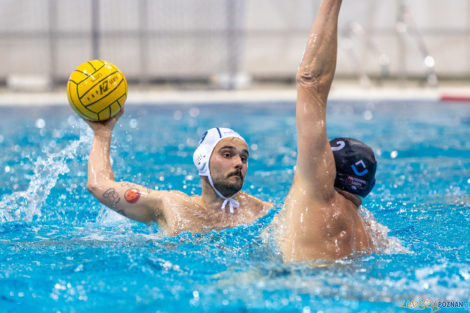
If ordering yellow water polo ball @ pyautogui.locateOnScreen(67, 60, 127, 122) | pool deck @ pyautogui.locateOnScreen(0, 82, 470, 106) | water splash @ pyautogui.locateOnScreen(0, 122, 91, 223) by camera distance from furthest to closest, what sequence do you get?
pool deck @ pyautogui.locateOnScreen(0, 82, 470, 106) < water splash @ pyautogui.locateOnScreen(0, 122, 91, 223) < yellow water polo ball @ pyautogui.locateOnScreen(67, 60, 127, 122)

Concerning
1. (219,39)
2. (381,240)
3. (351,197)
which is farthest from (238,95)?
(351,197)

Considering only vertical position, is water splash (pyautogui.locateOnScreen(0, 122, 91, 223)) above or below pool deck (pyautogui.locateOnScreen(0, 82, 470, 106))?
below

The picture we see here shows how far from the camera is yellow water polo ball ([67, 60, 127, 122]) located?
3.79m

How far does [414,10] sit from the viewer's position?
15.4 m

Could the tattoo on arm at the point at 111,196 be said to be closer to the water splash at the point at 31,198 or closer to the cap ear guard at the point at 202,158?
the cap ear guard at the point at 202,158

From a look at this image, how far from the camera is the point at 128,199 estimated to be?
143 inches

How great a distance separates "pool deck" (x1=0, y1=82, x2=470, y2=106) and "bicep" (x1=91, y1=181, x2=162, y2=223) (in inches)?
304

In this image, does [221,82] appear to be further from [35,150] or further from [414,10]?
[35,150]

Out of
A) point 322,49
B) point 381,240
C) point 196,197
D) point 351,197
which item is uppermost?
point 322,49

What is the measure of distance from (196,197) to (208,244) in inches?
15.0

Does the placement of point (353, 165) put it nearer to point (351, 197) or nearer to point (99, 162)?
point (351, 197)

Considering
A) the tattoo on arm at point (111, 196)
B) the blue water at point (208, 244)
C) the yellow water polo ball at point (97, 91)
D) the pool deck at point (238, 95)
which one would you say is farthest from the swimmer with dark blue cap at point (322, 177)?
the pool deck at point (238, 95)

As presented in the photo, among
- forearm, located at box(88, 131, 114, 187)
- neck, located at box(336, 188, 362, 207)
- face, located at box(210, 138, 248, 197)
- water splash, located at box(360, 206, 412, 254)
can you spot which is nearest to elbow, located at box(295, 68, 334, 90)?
neck, located at box(336, 188, 362, 207)

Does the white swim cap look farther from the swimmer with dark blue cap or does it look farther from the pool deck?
the pool deck
